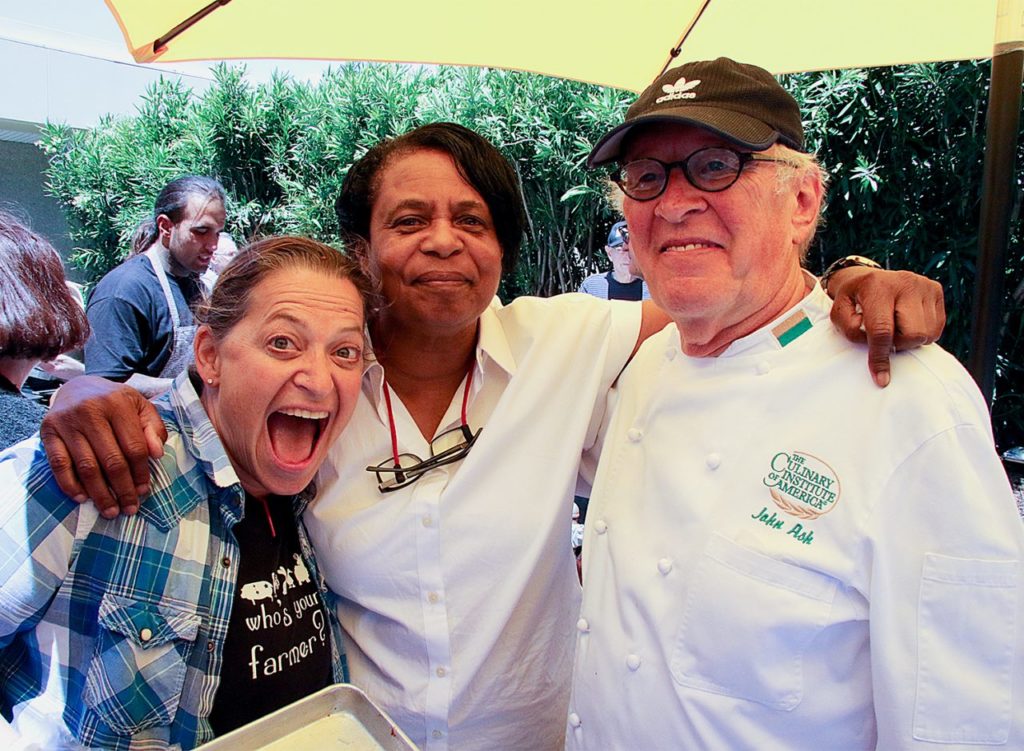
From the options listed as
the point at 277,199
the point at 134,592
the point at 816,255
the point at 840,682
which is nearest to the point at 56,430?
the point at 134,592

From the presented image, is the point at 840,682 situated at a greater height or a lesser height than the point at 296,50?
lesser

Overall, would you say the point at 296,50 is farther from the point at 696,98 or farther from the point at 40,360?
the point at 696,98

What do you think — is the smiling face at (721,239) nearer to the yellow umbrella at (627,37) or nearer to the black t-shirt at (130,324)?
the yellow umbrella at (627,37)

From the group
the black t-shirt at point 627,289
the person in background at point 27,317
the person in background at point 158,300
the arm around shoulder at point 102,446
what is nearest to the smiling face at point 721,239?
the arm around shoulder at point 102,446

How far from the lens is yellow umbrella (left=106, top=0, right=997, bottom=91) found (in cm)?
238

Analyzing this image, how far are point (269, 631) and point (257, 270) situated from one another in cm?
81

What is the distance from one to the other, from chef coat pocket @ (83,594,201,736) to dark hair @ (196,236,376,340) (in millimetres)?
607

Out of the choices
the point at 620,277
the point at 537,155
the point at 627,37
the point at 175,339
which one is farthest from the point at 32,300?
the point at 537,155

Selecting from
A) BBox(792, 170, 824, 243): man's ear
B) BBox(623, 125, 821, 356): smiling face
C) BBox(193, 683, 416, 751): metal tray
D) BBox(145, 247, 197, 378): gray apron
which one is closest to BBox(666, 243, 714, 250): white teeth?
BBox(623, 125, 821, 356): smiling face

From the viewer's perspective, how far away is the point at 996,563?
113 cm

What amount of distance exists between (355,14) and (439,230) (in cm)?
113

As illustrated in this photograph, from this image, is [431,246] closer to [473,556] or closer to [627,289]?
[473,556]

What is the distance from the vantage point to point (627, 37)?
2.73m

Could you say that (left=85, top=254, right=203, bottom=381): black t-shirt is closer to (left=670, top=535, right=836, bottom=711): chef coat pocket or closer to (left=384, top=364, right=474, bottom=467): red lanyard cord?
(left=384, top=364, right=474, bottom=467): red lanyard cord
